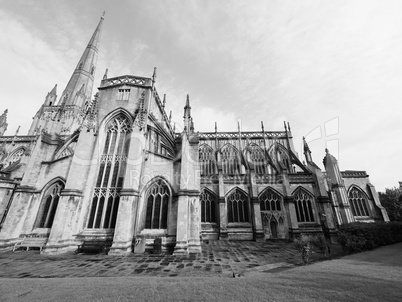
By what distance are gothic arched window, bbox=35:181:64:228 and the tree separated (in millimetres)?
40973

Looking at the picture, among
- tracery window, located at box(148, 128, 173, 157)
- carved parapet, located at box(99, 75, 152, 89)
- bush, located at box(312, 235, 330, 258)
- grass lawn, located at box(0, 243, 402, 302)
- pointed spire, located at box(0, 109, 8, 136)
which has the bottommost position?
grass lawn, located at box(0, 243, 402, 302)

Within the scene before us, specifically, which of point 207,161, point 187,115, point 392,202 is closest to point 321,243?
point 187,115

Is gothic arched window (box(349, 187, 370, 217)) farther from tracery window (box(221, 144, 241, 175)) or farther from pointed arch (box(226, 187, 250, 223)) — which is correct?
tracery window (box(221, 144, 241, 175))

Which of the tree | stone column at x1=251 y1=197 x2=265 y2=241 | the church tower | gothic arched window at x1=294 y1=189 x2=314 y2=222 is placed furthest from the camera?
the church tower

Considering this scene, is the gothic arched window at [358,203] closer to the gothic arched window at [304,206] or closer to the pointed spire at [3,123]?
the gothic arched window at [304,206]

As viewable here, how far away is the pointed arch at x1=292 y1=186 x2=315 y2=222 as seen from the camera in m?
19.6

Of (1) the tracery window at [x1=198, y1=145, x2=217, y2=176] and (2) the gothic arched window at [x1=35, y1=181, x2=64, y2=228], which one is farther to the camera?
(1) the tracery window at [x1=198, y1=145, x2=217, y2=176]

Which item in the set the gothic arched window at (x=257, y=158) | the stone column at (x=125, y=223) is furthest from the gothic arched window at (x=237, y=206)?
the stone column at (x=125, y=223)

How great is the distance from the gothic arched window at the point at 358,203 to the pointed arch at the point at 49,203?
106 ft

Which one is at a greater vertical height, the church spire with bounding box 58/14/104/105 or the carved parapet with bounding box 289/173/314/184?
the church spire with bounding box 58/14/104/105

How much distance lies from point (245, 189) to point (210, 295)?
16.6 metres

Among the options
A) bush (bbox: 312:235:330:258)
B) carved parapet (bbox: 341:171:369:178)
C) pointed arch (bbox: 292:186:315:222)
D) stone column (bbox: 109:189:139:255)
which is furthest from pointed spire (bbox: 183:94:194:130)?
carved parapet (bbox: 341:171:369:178)

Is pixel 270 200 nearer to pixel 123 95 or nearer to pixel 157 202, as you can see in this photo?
pixel 157 202

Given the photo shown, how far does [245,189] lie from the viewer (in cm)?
2048
